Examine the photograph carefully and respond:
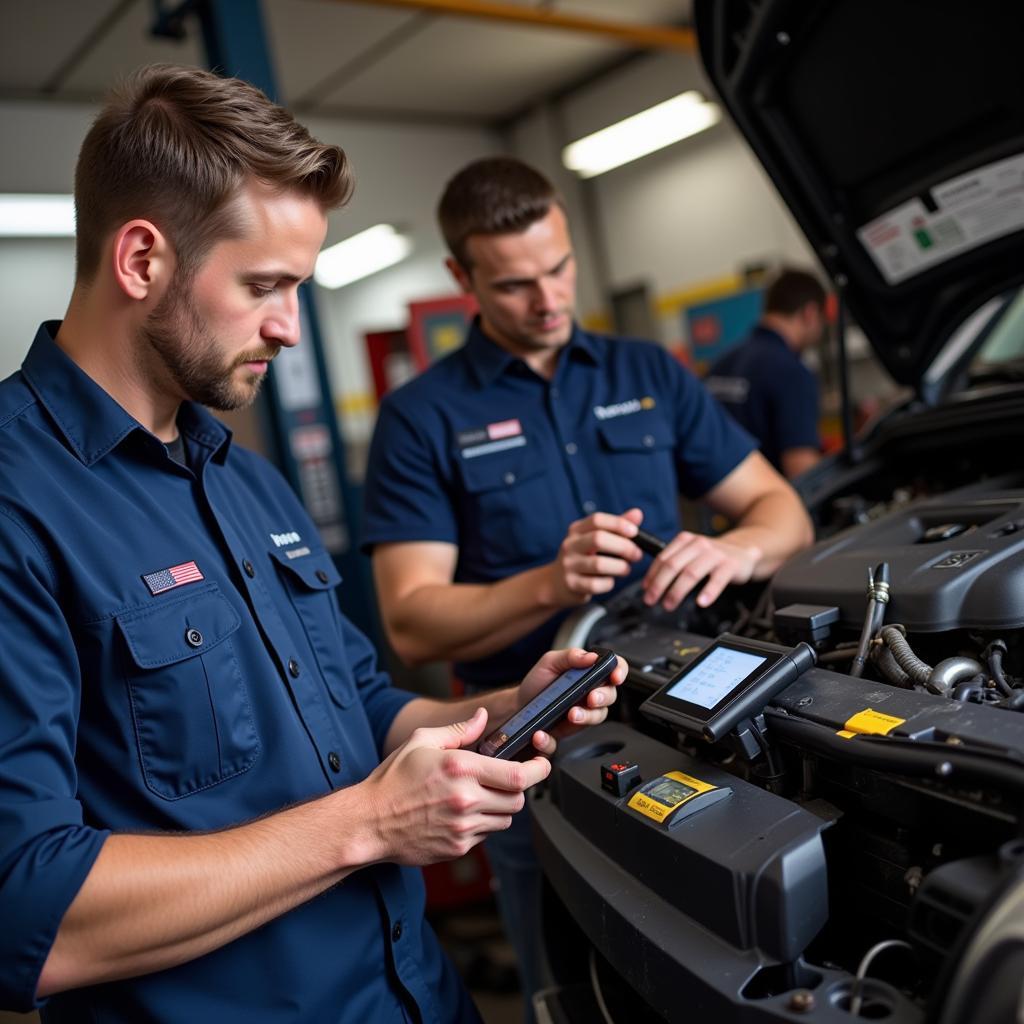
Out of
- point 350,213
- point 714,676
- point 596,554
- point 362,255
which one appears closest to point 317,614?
point 596,554

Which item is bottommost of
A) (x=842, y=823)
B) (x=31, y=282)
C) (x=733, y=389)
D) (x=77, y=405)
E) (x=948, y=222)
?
(x=842, y=823)

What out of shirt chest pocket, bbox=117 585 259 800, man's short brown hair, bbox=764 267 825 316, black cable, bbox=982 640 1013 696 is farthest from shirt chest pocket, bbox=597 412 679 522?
man's short brown hair, bbox=764 267 825 316

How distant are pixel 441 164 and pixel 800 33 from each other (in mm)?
7088

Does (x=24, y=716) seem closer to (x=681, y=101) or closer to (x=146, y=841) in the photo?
(x=146, y=841)

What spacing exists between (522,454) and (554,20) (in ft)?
15.3

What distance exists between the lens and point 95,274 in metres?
1.14

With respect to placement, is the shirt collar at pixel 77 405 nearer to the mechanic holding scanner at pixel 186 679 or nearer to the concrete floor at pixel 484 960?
the mechanic holding scanner at pixel 186 679

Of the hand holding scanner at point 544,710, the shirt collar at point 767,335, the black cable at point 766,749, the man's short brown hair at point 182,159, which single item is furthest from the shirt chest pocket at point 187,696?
the shirt collar at point 767,335

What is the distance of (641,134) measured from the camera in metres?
7.72

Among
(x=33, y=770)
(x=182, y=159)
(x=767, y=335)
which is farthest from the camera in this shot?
(x=767, y=335)

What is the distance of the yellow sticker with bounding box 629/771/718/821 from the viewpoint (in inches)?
39.7

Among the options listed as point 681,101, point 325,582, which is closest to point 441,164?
point 681,101

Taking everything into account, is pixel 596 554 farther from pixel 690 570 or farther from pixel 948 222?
pixel 948 222

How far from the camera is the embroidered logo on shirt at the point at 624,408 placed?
6.52 ft
